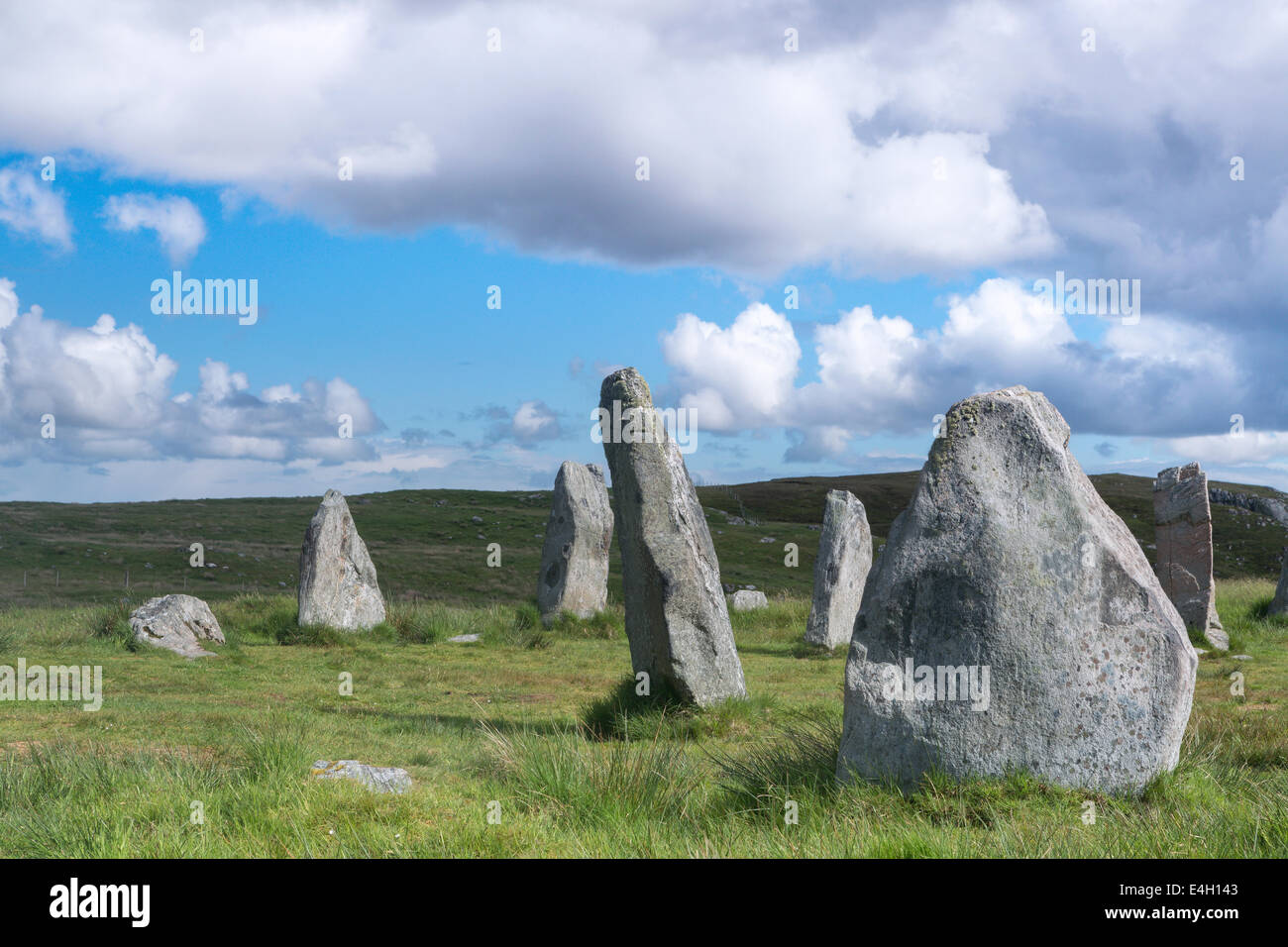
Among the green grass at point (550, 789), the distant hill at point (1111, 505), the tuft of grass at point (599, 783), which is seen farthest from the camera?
the distant hill at point (1111, 505)

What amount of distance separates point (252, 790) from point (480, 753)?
228cm

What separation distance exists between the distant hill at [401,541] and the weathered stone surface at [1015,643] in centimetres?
2183

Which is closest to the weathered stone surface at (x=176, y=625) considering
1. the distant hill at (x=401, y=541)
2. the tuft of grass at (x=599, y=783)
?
the tuft of grass at (x=599, y=783)

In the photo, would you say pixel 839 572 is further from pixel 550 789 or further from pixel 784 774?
pixel 550 789

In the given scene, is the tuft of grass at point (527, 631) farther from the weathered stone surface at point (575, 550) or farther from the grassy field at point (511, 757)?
the weathered stone surface at point (575, 550)

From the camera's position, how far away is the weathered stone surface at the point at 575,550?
19.6m

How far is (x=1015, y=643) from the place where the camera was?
216 inches

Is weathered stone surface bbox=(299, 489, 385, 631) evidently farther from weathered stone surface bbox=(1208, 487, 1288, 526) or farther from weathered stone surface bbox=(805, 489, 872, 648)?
weathered stone surface bbox=(1208, 487, 1288, 526)

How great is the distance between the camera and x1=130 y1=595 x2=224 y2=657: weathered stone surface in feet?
48.0

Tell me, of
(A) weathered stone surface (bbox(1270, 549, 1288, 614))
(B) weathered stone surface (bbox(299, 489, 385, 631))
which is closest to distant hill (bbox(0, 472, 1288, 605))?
(B) weathered stone surface (bbox(299, 489, 385, 631))

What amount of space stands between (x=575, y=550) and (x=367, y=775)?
44.9ft

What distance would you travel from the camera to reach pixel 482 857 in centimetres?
433

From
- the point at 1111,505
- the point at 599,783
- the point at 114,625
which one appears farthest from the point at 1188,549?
the point at 1111,505
